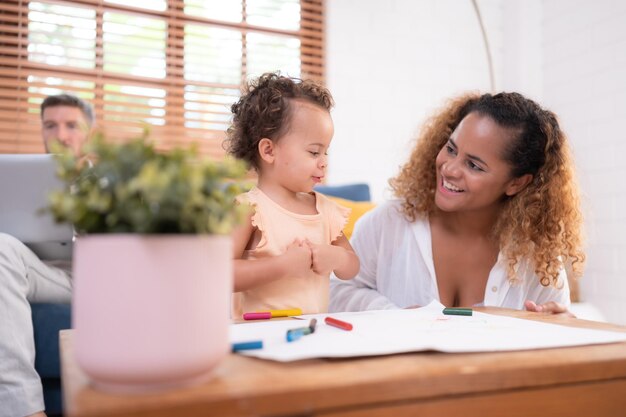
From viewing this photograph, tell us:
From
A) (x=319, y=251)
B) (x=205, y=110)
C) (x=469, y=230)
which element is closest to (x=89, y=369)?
(x=319, y=251)

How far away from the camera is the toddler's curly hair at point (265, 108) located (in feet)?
3.91

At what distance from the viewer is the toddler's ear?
120cm

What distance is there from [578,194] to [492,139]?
11.0 inches

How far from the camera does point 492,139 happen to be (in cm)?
140

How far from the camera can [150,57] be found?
3.29 meters

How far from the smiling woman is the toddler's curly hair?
1.26 ft

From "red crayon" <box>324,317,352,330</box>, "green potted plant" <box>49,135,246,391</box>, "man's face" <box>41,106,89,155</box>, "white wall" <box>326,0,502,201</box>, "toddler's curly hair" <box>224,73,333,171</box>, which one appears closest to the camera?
"green potted plant" <box>49,135,246,391</box>

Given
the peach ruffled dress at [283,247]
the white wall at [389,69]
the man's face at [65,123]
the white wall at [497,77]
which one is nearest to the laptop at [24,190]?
the peach ruffled dress at [283,247]

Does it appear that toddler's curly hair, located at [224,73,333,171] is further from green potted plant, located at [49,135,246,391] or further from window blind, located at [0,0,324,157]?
window blind, located at [0,0,324,157]

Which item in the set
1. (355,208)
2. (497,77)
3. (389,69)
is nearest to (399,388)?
(355,208)

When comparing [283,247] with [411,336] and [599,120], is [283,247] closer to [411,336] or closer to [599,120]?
[411,336]

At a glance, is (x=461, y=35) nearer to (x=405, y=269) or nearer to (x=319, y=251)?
(x=405, y=269)

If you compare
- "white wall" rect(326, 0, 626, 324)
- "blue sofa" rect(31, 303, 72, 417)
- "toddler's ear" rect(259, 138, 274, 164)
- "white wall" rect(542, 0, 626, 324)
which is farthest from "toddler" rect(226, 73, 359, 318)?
"white wall" rect(542, 0, 626, 324)

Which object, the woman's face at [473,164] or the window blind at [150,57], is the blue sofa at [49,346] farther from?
the window blind at [150,57]
